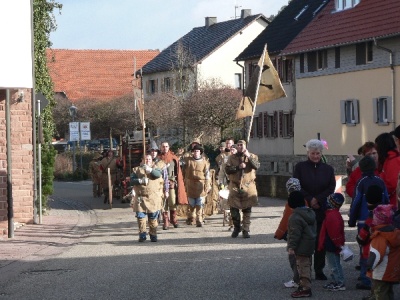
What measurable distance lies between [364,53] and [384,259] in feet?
112

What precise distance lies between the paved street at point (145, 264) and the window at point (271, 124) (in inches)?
1206

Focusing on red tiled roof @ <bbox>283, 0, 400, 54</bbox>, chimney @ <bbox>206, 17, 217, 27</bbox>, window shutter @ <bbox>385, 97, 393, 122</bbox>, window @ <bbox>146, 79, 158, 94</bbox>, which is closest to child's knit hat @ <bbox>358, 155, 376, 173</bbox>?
red tiled roof @ <bbox>283, 0, 400, 54</bbox>

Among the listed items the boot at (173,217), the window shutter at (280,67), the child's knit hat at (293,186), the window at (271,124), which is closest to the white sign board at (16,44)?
the boot at (173,217)

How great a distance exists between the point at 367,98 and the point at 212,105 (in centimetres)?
1492

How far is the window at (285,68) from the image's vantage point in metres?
51.7

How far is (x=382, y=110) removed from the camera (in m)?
42.0

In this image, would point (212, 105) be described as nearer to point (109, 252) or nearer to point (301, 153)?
point (301, 153)

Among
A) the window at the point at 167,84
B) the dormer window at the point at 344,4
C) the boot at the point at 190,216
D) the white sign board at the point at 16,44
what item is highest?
the dormer window at the point at 344,4

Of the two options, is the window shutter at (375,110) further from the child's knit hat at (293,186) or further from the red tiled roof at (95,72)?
the red tiled roof at (95,72)

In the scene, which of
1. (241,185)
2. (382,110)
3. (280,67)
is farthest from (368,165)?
(280,67)

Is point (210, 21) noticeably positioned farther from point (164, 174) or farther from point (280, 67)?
point (164, 174)

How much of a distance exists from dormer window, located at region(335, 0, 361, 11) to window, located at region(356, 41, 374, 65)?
2551 mm

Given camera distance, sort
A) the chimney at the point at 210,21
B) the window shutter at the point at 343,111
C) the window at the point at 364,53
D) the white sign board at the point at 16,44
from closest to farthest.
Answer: the white sign board at the point at 16,44, the window at the point at 364,53, the window shutter at the point at 343,111, the chimney at the point at 210,21

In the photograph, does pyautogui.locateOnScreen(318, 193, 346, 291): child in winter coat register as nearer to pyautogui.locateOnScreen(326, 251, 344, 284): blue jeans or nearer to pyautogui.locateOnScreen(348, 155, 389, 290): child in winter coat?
pyautogui.locateOnScreen(326, 251, 344, 284): blue jeans
